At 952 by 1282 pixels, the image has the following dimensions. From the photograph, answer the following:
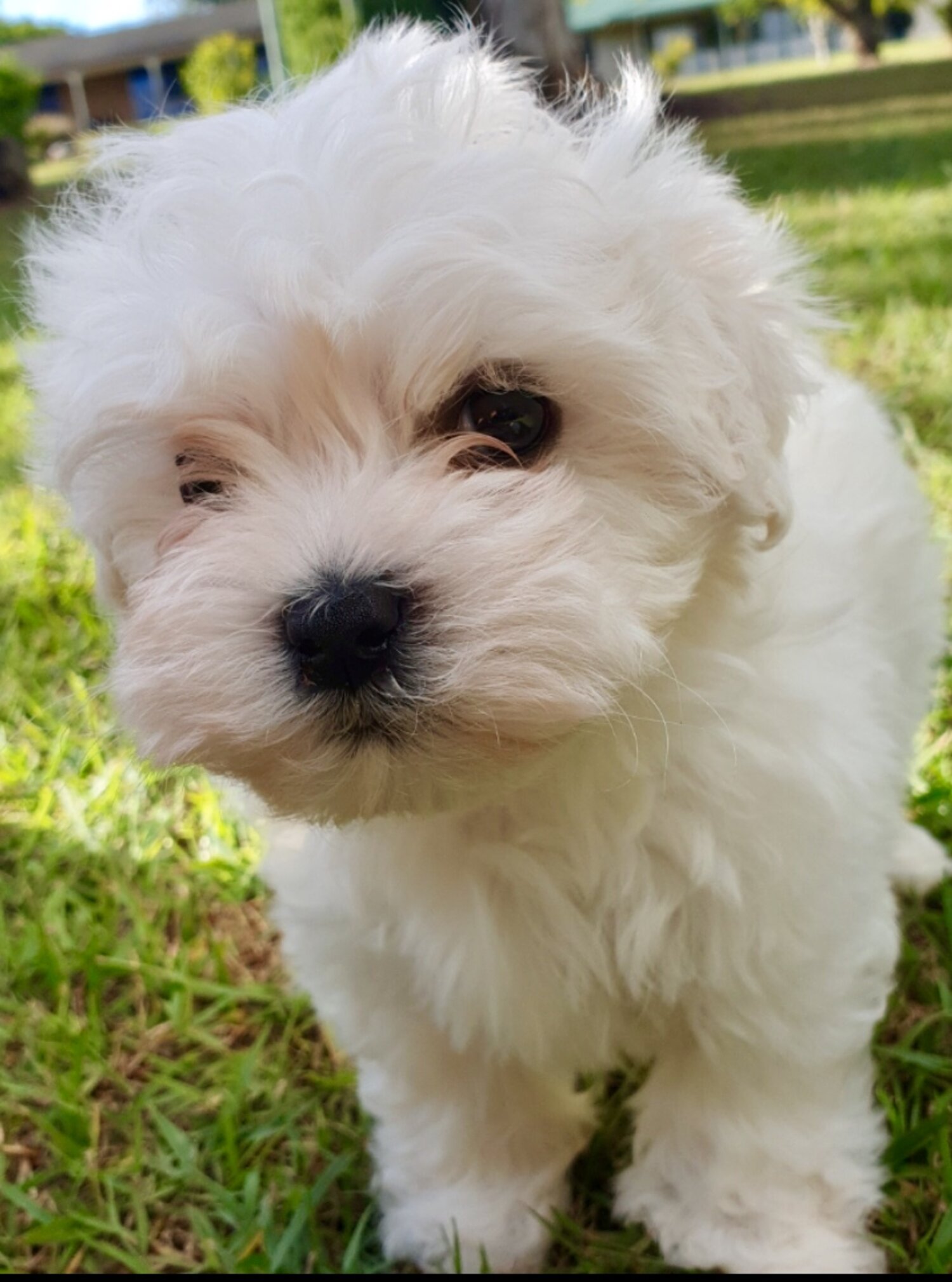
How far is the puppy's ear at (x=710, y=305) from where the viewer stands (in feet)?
4.99

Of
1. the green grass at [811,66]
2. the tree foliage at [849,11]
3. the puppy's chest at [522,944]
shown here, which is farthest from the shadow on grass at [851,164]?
the puppy's chest at [522,944]

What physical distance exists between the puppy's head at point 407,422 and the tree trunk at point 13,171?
1562cm

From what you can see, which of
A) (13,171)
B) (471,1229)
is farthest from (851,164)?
(13,171)

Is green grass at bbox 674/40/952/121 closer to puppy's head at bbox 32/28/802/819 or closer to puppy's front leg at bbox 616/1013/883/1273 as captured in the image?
puppy's head at bbox 32/28/802/819

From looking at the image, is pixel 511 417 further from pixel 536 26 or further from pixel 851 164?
pixel 851 164

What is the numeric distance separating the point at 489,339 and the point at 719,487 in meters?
0.39

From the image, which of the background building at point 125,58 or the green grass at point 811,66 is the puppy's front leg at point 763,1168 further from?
the green grass at point 811,66

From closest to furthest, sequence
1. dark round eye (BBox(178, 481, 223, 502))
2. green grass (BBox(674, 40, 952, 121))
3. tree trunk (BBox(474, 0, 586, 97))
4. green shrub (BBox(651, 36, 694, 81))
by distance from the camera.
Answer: dark round eye (BBox(178, 481, 223, 502))
tree trunk (BBox(474, 0, 586, 97))
green shrub (BBox(651, 36, 694, 81))
green grass (BBox(674, 40, 952, 121))

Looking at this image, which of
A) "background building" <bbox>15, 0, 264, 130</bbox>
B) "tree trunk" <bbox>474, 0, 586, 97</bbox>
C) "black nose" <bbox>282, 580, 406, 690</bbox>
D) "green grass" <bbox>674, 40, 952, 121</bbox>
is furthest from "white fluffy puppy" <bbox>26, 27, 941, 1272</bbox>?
Answer: "green grass" <bbox>674, 40, 952, 121</bbox>

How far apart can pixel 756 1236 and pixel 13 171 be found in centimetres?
1670

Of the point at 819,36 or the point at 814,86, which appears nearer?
the point at 814,86

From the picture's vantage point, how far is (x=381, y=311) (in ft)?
4.38

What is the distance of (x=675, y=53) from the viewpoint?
14789 mm

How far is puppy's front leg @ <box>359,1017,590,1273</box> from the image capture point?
196 centimetres
